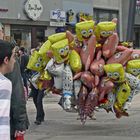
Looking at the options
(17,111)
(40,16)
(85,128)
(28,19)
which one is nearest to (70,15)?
(40,16)

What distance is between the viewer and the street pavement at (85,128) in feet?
30.4

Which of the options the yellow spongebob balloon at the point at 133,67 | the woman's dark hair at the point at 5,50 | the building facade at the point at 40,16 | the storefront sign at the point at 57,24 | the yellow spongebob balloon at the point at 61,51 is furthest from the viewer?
the storefront sign at the point at 57,24

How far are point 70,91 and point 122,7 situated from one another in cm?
3258

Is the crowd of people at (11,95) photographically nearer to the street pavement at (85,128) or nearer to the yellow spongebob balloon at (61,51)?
the yellow spongebob balloon at (61,51)

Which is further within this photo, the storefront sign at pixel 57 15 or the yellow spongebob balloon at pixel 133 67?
the storefront sign at pixel 57 15

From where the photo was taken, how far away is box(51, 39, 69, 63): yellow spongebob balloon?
8.98 metres

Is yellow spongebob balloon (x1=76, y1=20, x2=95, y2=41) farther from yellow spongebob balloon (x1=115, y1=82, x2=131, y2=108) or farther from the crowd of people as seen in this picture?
the crowd of people

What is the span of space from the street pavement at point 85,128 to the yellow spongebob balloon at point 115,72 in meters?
1.04

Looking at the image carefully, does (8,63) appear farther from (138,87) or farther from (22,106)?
(138,87)

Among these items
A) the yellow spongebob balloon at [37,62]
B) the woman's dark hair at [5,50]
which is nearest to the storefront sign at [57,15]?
the yellow spongebob balloon at [37,62]

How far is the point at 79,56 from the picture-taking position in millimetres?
9164

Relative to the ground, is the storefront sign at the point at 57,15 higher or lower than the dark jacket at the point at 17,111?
higher

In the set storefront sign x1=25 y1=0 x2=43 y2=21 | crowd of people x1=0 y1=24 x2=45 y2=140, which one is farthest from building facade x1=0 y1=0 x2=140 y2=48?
crowd of people x1=0 y1=24 x2=45 y2=140

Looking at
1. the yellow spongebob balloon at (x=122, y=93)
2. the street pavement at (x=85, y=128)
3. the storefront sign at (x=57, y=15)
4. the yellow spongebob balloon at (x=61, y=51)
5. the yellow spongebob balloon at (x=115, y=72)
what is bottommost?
the street pavement at (x=85, y=128)
